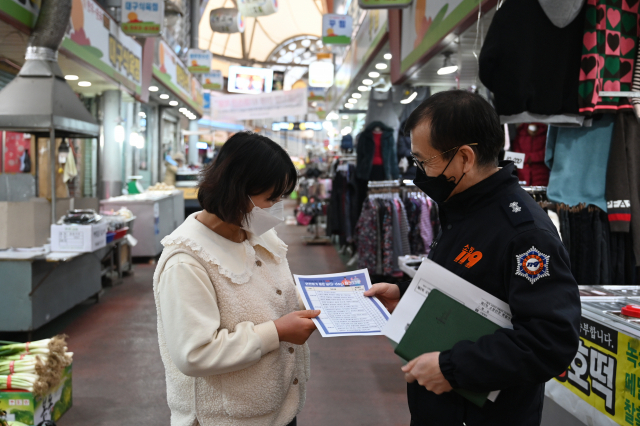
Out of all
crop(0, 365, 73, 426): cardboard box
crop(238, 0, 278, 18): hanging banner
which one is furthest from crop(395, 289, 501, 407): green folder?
crop(238, 0, 278, 18): hanging banner

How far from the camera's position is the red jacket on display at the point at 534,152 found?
3311mm

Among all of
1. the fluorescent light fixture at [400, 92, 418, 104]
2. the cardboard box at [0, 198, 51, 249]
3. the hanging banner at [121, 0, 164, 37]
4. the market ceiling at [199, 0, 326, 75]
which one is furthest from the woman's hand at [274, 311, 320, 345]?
the market ceiling at [199, 0, 326, 75]

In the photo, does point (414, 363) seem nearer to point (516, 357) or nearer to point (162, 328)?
point (516, 357)

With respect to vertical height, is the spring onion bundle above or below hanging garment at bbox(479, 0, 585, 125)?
below

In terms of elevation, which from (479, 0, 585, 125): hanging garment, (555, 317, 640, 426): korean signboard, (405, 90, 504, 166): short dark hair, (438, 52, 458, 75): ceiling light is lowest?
(555, 317, 640, 426): korean signboard

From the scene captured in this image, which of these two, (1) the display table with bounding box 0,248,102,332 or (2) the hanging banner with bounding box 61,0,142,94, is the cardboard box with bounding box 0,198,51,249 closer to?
(1) the display table with bounding box 0,248,102,332

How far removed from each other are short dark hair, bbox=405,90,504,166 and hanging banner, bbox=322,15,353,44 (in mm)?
10425

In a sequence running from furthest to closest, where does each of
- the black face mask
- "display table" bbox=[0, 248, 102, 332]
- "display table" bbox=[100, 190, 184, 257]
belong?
"display table" bbox=[100, 190, 184, 257]
"display table" bbox=[0, 248, 102, 332]
the black face mask

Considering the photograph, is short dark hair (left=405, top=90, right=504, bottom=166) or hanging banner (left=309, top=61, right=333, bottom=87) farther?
hanging banner (left=309, top=61, right=333, bottom=87)

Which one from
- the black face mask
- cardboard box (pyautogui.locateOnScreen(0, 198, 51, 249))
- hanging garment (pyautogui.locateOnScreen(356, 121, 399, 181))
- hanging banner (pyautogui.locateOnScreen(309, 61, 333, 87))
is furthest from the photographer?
hanging banner (pyautogui.locateOnScreen(309, 61, 333, 87))

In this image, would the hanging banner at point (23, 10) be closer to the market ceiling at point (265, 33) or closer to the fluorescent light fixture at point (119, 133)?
the fluorescent light fixture at point (119, 133)

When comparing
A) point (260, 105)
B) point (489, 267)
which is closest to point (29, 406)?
point (489, 267)

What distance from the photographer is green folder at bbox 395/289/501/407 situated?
1239 millimetres

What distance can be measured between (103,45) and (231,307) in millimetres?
8094
